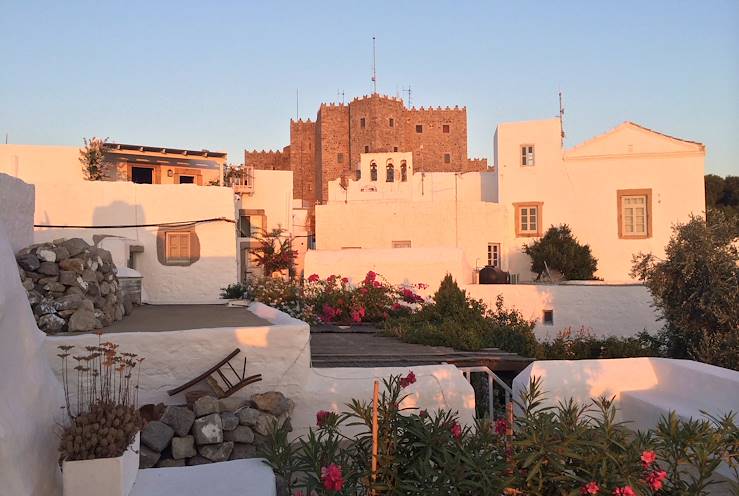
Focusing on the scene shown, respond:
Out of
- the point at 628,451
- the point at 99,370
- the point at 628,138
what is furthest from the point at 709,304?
the point at 628,138

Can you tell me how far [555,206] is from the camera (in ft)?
73.8

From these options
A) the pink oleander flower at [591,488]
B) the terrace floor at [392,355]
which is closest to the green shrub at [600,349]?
the terrace floor at [392,355]

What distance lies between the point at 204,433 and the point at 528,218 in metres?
19.1

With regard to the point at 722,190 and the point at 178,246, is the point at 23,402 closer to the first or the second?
the point at 178,246

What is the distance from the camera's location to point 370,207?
23.5 meters

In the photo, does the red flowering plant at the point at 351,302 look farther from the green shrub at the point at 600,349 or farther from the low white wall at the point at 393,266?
the green shrub at the point at 600,349

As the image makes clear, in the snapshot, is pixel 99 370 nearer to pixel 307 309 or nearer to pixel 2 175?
pixel 2 175

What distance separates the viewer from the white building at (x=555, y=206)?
850 inches

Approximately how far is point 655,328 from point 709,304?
7471 millimetres

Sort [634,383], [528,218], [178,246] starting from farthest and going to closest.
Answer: [528,218] → [178,246] → [634,383]

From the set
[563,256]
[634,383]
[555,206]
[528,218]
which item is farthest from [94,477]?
[555,206]

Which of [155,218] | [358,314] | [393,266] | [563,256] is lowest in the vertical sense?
[358,314]

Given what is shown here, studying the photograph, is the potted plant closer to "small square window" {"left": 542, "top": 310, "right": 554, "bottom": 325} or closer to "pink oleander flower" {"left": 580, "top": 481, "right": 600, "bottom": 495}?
"pink oleander flower" {"left": 580, "top": 481, "right": 600, "bottom": 495}

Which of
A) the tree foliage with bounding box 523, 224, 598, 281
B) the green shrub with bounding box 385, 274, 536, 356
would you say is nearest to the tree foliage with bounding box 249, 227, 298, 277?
the tree foliage with bounding box 523, 224, 598, 281
